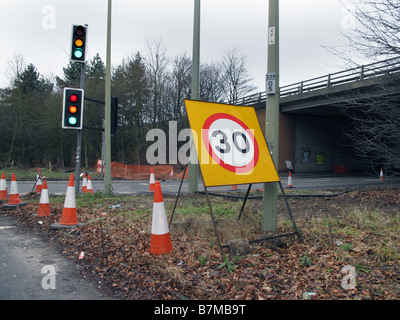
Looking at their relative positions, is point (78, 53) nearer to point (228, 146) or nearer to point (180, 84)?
point (228, 146)

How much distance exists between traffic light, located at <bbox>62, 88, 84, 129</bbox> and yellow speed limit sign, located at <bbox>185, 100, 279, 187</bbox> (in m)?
4.84

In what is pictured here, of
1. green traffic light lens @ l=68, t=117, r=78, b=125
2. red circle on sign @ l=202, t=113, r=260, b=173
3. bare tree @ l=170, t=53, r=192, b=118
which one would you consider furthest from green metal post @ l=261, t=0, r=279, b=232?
bare tree @ l=170, t=53, r=192, b=118

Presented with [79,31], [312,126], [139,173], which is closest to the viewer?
[79,31]

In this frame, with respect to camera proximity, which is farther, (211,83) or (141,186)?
(211,83)

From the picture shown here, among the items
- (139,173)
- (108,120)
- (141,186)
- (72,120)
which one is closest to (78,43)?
(72,120)

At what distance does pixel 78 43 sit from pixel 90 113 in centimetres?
2102

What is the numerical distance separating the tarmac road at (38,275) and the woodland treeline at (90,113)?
76.2 feet

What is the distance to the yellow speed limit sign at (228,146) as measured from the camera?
182 inches

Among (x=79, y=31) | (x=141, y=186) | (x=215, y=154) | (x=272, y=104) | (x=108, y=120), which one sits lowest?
(x=141, y=186)

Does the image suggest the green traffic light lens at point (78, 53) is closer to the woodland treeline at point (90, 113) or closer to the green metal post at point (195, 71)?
the green metal post at point (195, 71)

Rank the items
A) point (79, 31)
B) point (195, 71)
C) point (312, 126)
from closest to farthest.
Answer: point (79, 31) → point (195, 71) → point (312, 126)

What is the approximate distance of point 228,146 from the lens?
16.1 ft

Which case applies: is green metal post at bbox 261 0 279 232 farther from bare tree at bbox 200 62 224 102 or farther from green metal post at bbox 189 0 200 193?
bare tree at bbox 200 62 224 102

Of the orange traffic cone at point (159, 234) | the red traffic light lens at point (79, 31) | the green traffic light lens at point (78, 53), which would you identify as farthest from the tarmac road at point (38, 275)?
the red traffic light lens at point (79, 31)
